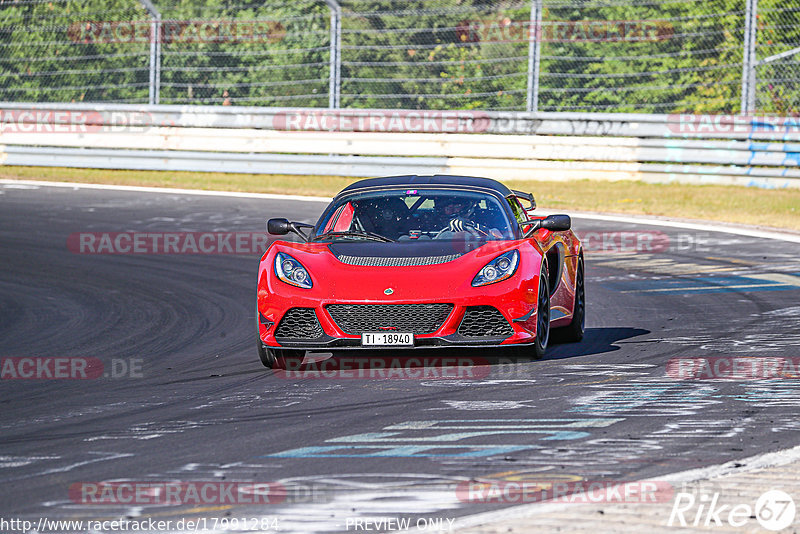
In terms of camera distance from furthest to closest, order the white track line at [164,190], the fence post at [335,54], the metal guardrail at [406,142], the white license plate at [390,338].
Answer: the fence post at [335,54] → the white track line at [164,190] → the metal guardrail at [406,142] → the white license plate at [390,338]

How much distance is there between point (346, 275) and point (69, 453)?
2.78m

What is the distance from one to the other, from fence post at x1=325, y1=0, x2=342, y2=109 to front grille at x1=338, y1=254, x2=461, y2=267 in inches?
587

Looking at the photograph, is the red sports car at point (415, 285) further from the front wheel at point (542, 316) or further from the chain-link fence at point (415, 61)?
the chain-link fence at point (415, 61)

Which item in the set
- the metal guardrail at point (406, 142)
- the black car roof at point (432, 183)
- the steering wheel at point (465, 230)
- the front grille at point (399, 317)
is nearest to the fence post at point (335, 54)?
the metal guardrail at point (406, 142)

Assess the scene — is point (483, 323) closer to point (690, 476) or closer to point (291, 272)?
point (291, 272)

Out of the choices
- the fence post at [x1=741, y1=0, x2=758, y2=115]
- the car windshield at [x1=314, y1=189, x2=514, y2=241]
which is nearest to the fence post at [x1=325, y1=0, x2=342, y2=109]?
the fence post at [x1=741, y1=0, x2=758, y2=115]

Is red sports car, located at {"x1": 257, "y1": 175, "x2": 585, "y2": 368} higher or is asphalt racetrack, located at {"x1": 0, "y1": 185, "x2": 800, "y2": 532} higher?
red sports car, located at {"x1": 257, "y1": 175, "x2": 585, "y2": 368}

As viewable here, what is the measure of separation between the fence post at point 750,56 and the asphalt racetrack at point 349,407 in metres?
8.59

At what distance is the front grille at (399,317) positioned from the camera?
322 inches

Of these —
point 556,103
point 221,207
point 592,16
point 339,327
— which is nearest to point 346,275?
point 339,327

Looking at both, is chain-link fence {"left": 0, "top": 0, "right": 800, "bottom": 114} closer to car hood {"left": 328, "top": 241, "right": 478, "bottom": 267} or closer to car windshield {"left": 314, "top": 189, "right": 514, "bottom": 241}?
car windshield {"left": 314, "top": 189, "right": 514, "bottom": 241}

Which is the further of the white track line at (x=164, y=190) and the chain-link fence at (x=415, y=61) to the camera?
the chain-link fence at (x=415, y=61)

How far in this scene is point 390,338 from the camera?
816cm

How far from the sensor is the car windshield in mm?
9266
